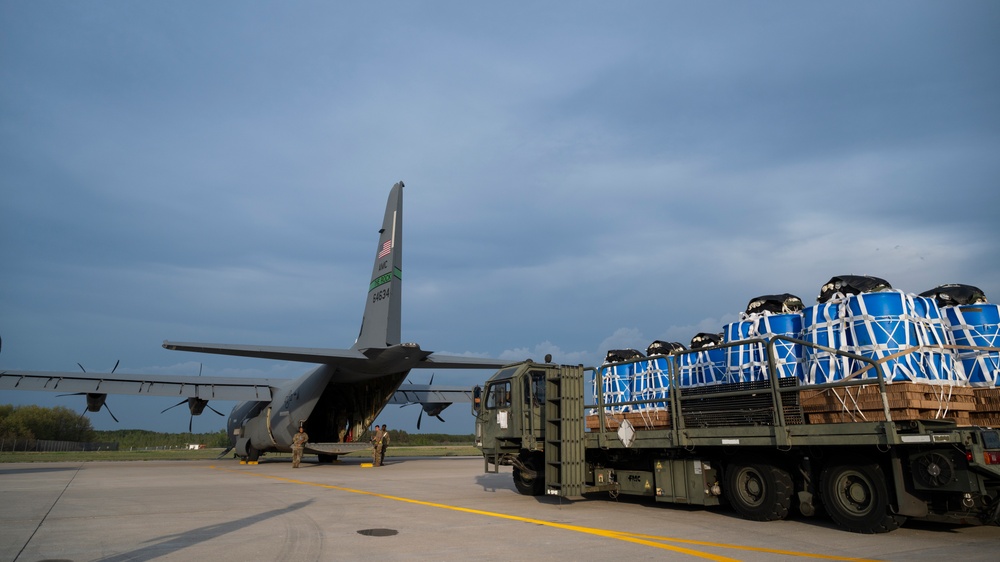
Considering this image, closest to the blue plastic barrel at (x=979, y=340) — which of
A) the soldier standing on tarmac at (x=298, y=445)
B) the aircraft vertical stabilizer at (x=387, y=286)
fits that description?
the aircraft vertical stabilizer at (x=387, y=286)

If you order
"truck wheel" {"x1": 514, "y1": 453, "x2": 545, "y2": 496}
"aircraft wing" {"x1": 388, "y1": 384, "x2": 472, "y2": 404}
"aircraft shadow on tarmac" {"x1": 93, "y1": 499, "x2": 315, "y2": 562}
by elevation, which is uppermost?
"aircraft wing" {"x1": 388, "y1": 384, "x2": 472, "y2": 404}

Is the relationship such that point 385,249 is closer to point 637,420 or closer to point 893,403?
point 637,420

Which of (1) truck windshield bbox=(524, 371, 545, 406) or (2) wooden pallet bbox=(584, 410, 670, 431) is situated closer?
(2) wooden pallet bbox=(584, 410, 670, 431)

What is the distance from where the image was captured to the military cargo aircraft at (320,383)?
22500 mm

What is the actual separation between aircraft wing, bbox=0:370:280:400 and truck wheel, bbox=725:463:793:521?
84.3 feet

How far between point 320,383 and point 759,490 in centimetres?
1993

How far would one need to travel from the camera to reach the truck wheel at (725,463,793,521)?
9586mm

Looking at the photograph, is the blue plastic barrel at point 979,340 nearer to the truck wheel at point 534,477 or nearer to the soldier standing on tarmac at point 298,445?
the truck wheel at point 534,477

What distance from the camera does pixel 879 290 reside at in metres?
9.04

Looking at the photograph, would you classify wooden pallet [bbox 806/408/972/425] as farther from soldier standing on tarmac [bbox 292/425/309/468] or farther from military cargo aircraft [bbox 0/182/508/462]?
soldier standing on tarmac [bbox 292/425/309/468]

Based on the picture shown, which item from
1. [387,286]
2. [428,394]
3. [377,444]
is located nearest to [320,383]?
[377,444]

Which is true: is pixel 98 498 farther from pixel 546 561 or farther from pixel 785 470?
pixel 785 470

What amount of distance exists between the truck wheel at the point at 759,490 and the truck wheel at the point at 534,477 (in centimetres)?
473

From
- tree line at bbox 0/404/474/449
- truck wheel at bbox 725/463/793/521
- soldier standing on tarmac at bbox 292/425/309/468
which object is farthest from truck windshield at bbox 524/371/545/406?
tree line at bbox 0/404/474/449
